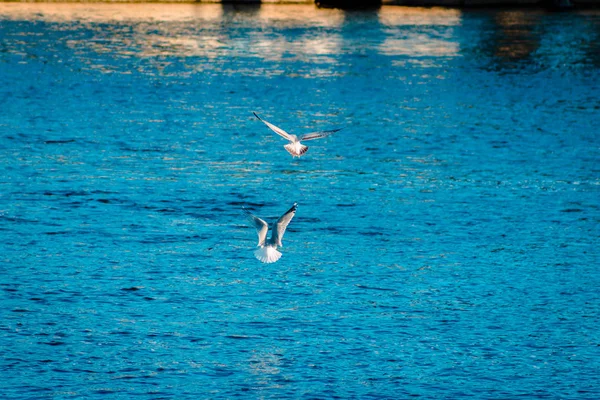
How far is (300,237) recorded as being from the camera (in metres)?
15.7

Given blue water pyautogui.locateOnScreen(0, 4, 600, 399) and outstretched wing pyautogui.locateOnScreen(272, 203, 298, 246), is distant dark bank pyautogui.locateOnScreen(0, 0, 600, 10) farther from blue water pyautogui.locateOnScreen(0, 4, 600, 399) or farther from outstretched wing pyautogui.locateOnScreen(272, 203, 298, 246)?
outstretched wing pyautogui.locateOnScreen(272, 203, 298, 246)

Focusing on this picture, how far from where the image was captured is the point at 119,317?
12406 millimetres

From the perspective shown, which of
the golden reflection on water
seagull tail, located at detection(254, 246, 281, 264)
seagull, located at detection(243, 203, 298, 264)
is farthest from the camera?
the golden reflection on water

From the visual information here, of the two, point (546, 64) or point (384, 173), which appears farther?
point (546, 64)

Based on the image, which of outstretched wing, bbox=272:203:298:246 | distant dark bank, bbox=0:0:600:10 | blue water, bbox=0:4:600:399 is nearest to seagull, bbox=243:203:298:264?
outstretched wing, bbox=272:203:298:246

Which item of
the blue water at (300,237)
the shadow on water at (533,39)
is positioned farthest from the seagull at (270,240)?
the shadow on water at (533,39)

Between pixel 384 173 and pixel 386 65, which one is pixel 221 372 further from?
pixel 386 65

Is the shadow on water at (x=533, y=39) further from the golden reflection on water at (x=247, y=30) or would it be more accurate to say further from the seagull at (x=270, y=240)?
the seagull at (x=270, y=240)

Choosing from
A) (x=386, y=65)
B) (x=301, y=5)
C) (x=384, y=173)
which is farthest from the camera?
(x=301, y=5)

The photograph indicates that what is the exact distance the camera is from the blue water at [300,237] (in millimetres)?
11195

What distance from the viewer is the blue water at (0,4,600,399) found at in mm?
11195

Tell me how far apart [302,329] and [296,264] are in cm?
241

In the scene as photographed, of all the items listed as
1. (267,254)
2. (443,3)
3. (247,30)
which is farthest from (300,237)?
(443,3)

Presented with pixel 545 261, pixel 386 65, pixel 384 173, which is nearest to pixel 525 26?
pixel 386 65
